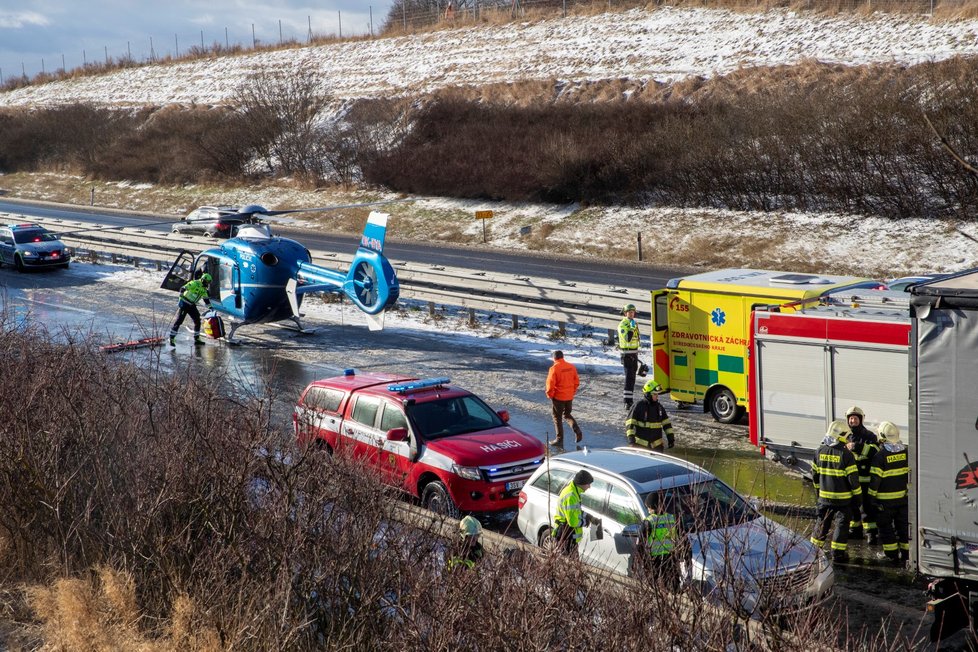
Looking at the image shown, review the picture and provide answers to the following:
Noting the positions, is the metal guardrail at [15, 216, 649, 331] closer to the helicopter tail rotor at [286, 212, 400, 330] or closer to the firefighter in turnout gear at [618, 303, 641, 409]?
the helicopter tail rotor at [286, 212, 400, 330]

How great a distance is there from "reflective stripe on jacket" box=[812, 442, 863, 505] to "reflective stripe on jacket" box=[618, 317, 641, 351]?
262 inches

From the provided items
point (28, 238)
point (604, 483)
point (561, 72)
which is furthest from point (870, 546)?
point (561, 72)

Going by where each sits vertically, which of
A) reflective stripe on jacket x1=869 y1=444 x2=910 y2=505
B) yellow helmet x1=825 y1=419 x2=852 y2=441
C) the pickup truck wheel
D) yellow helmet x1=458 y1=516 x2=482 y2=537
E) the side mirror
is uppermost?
yellow helmet x1=458 y1=516 x2=482 y2=537

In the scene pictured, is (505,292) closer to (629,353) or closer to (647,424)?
(629,353)

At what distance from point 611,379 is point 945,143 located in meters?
15.9

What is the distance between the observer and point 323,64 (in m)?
79.6

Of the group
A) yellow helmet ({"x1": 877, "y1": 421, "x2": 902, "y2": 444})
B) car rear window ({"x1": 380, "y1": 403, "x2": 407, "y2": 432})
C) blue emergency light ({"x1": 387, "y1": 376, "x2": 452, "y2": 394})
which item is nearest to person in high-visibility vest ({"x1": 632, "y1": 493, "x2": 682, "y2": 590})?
yellow helmet ({"x1": 877, "y1": 421, "x2": 902, "y2": 444})

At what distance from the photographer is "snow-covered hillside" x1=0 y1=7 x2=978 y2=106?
161 feet

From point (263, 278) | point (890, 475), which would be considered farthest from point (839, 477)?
point (263, 278)

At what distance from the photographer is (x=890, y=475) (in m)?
10.5

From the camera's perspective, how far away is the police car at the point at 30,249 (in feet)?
114

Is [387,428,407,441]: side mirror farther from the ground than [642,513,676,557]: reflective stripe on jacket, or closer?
closer

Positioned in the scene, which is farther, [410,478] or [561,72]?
[561,72]

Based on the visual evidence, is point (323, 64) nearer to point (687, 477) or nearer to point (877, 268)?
point (877, 268)
